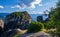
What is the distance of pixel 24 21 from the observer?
544 inches

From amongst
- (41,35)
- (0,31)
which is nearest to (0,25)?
(0,31)

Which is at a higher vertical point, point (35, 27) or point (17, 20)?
point (17, 20)

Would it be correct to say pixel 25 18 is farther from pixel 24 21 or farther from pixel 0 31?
pixel 0 31

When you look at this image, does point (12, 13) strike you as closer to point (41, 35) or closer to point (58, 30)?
point (41, 35)

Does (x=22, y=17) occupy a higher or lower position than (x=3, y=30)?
higher

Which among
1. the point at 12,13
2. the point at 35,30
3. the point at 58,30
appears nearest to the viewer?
the point at 58,30

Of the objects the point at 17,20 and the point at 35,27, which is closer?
the point at 35,27

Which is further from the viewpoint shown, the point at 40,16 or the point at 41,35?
the point at 40,16

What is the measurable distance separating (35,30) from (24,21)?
2.47 m

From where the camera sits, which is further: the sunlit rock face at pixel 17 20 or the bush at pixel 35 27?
the sunlit rock face at pixel 17 20

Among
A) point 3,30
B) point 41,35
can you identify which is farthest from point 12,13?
point 41,35

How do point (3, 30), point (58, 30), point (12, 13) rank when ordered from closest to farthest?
point (58, 30) < point (12, 13) < point (3, 30)

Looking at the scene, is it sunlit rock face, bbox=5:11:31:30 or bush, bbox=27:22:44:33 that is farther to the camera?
sunlit rock face, bbox=5:11:31:30

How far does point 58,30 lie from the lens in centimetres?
430
